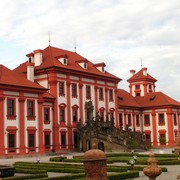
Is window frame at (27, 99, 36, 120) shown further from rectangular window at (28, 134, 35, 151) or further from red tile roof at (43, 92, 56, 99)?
red tile roof at (43, 92, 56, 99)

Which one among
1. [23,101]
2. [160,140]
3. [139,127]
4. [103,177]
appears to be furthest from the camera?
[139,127]

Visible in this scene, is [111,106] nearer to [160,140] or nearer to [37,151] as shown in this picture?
[160,140]

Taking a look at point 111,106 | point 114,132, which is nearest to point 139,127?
point 111,106

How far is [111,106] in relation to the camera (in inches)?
2189

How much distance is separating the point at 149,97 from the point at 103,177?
58.4m

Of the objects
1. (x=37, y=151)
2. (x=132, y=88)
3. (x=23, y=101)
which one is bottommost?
(x=37, y=151)

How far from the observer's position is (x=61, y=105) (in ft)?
154

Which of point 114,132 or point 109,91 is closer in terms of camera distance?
point 114,132

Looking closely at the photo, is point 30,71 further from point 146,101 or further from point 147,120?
point 146,101

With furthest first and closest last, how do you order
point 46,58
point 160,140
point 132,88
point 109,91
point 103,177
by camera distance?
point 132,88
point 160,140
point 109,91
point 46,58
point 103,177

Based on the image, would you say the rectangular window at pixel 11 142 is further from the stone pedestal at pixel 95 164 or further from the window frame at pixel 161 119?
the window frame at pixel 161 119

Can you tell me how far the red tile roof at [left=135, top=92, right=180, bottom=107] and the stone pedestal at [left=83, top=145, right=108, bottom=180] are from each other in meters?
54.0

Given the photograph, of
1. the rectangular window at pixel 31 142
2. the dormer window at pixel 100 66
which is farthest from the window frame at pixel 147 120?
the rectangular window at pixel 31 142

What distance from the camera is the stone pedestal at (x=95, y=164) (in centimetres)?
992
